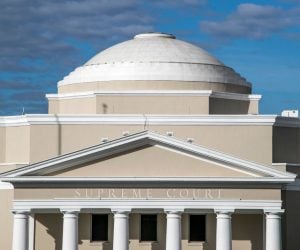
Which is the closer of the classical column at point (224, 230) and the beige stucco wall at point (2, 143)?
the classical column at point (224, 230)

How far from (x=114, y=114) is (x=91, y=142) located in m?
2.44

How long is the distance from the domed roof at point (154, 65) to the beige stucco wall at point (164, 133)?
203 inches

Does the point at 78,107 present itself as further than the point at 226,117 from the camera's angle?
Yes

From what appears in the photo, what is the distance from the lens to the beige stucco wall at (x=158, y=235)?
216 feet

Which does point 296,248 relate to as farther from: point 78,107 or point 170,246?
point 78,107

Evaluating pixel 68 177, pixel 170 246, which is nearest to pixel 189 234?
pixel 170 246

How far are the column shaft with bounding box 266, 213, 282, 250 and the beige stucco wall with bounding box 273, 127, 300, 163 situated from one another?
5.93 m

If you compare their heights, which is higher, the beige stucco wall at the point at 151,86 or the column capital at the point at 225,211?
the beige stucco wall at the point at 151,86

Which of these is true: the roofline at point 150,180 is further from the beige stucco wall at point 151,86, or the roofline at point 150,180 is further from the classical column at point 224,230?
the beige stucco wall at point 151,86

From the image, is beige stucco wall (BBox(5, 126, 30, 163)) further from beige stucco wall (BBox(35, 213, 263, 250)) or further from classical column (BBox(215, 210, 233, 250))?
classical column (BBox(215, 210, 233, 250))

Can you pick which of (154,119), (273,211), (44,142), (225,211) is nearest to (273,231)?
(273,211)

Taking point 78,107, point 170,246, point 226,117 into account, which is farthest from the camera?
point 78,107

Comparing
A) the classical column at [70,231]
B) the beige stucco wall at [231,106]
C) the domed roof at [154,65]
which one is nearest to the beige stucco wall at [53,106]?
the domed roof at [154,65]

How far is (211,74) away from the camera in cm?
7325
